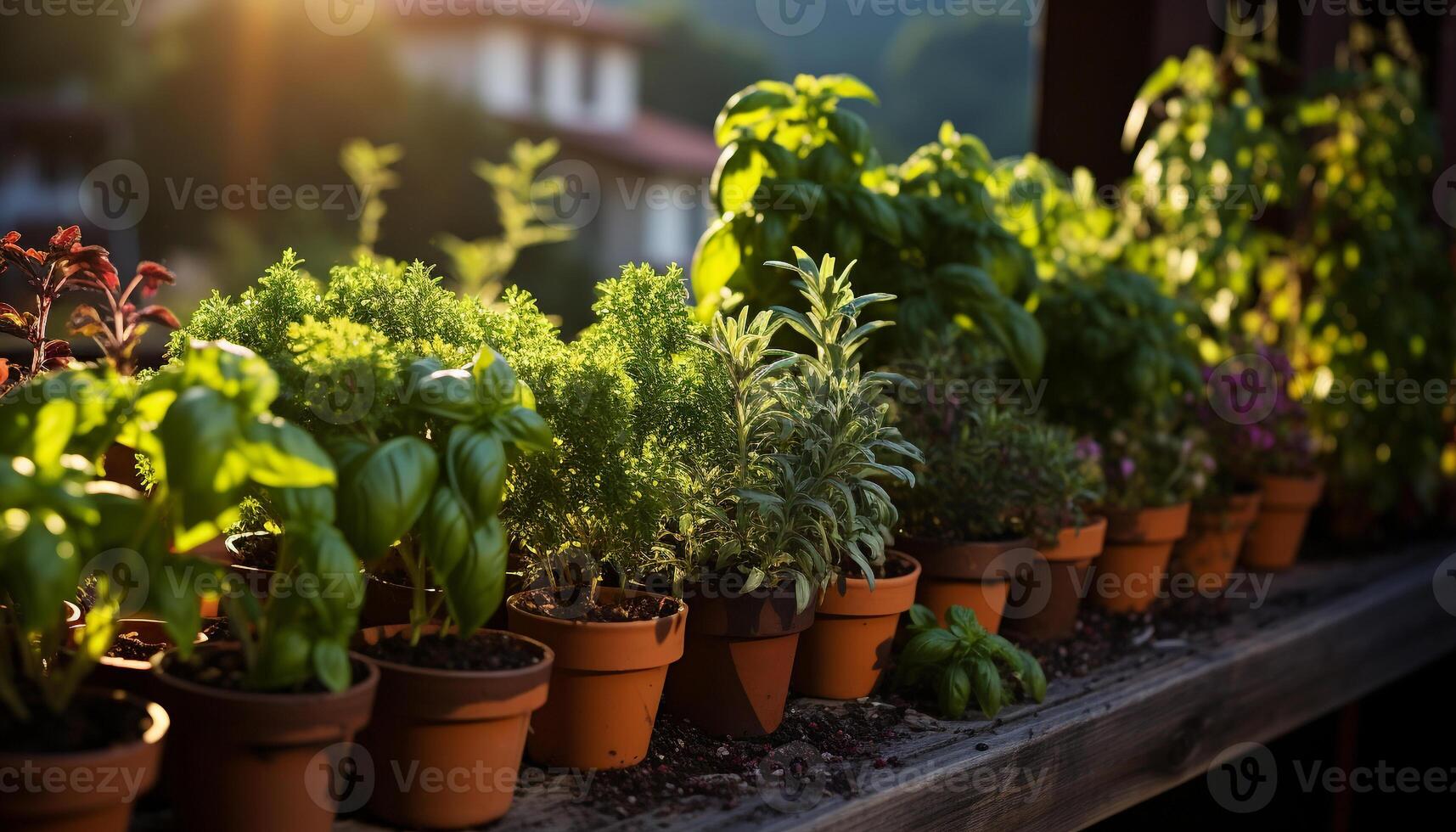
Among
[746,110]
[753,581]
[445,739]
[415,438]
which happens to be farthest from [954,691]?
[746,110]

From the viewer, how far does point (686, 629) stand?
4.05 ft

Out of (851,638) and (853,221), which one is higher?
(853,221)

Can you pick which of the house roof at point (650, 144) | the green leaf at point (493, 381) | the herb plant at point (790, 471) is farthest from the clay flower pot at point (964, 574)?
the house roof at point (650, 144)

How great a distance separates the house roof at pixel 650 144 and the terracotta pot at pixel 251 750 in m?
12.4

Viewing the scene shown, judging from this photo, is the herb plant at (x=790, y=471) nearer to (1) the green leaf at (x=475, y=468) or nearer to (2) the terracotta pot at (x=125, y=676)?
(1) the green leaf at (x=475, y=468)

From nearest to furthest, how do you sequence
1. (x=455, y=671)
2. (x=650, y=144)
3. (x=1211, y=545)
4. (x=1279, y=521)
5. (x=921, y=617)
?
(x=455, y=671)
(x=921, y=617)
(x=1211, y=545)
(x=1279, y=521)
(x=650, y=144)

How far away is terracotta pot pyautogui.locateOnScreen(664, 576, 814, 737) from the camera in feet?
3.94

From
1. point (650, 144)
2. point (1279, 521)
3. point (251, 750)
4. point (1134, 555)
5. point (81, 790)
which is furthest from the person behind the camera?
point (650, 144)

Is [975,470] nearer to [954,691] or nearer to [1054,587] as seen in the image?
[1054,587]

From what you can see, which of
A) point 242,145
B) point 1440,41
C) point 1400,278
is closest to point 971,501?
point 1400,278

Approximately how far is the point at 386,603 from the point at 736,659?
1.22 ft

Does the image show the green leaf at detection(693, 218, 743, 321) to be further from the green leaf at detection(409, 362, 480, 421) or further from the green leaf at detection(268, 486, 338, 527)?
the green leaf at detection(268, 486, 338, 527)

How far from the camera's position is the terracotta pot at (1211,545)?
84.7 inches

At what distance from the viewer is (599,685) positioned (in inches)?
42.7
